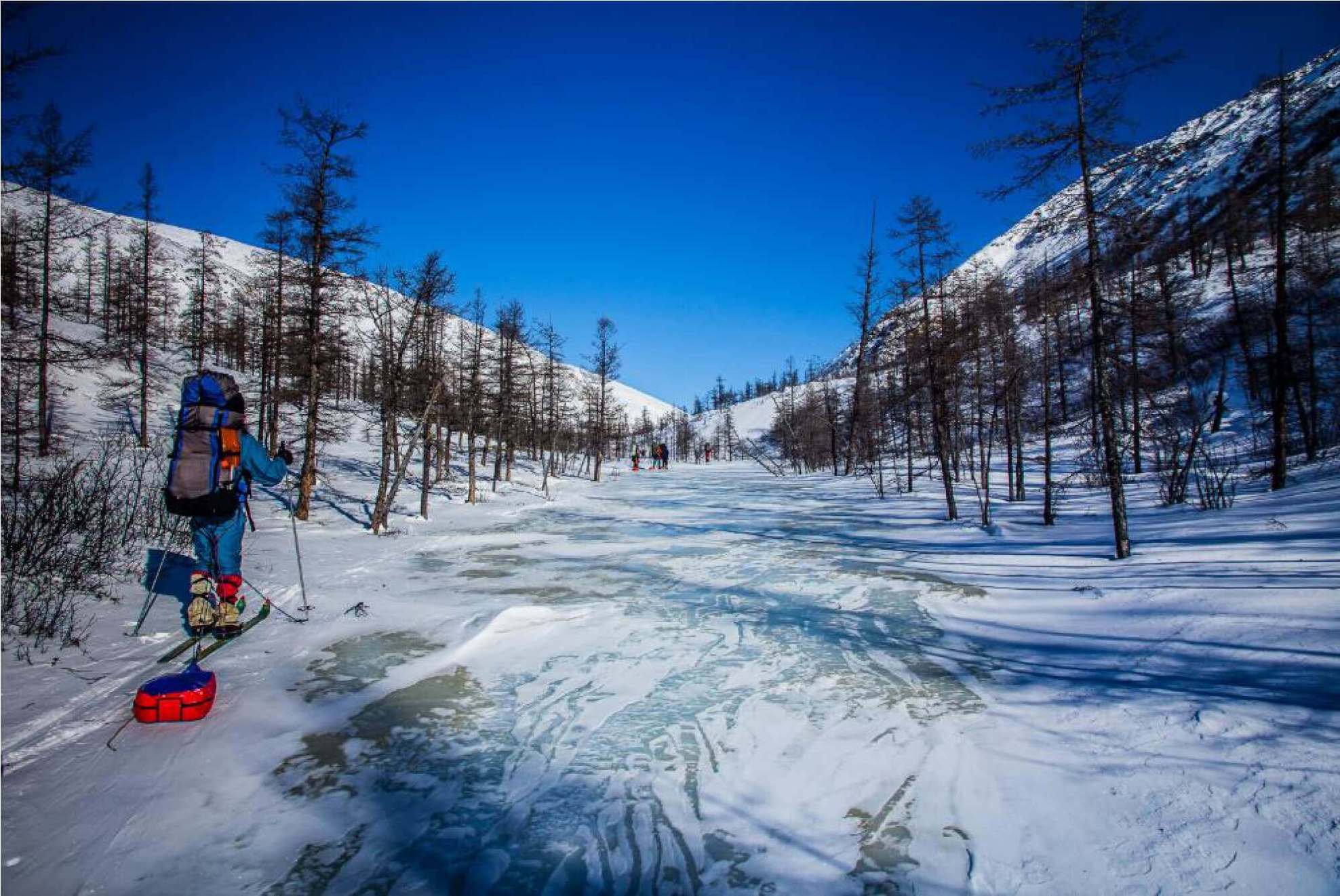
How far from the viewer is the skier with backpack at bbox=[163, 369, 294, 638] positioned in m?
5.00

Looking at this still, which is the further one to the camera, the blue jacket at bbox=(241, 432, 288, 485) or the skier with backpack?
the blue jacket at bbox=(241, 432, 288, 485)

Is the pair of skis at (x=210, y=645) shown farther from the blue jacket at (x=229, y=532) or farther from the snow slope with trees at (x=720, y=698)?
the blue jacket at (x=229, y=532)

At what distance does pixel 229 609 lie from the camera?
513cm

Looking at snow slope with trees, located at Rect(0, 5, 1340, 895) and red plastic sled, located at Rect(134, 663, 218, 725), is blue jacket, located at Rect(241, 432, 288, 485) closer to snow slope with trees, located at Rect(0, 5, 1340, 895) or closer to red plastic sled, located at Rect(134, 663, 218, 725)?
snow slope with trees, located at Rect(0, 5, 1340, 895)

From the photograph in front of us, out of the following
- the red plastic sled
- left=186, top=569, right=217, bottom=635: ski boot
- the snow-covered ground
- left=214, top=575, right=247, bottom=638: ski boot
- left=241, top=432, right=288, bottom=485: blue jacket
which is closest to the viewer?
the snow-covered ground

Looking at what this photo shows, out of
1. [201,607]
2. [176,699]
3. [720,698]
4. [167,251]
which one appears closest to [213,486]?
[201,607]

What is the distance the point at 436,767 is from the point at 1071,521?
1397 cm

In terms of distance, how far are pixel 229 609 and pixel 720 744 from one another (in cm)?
503

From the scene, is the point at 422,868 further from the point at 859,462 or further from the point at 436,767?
the point at 859,462

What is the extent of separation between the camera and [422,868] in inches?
95.4

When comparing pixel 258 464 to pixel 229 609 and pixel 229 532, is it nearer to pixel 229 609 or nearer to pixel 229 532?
pixel 229 532

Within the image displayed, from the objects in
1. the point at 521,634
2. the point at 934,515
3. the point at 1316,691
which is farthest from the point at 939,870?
the point at 934,515

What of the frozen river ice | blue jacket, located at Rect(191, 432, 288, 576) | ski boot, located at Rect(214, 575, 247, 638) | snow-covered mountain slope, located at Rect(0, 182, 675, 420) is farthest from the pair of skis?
snow-covered mountain slope, located at Rect(0, 182, 675, 420)

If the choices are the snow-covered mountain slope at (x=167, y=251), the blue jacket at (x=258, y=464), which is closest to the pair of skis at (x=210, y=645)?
the blue jacket at (x=258, y=464)
